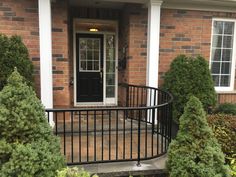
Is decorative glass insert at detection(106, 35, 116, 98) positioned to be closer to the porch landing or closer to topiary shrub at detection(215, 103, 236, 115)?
topiary shrub at detection(215, 103, 236, 115)

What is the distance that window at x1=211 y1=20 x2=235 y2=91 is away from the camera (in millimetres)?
5742

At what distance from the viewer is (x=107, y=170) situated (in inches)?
124

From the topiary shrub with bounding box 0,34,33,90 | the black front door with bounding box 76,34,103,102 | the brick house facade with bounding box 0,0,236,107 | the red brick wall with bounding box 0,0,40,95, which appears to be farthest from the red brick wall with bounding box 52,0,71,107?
the black front door with bounding box 76,34,103,102

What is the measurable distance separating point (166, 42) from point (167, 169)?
3125mm

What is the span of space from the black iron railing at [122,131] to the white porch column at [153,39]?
0.26 m

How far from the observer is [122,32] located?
19.5ft

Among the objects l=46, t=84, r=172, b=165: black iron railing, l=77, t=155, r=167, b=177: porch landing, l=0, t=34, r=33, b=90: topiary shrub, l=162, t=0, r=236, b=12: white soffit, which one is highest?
l=162, t=0, r=236, b=12: white soffit

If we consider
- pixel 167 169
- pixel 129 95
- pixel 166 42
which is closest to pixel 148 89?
pixel 129 95

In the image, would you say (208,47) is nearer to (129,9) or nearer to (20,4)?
(129,9)

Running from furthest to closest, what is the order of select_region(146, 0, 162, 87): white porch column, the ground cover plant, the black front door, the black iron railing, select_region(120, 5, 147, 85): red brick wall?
the black front door < select_region(120, 5, 147, 85): red brick wall < select_region(146, 0, 162, 87): white porch column < the ground cover plant < the black iron railing

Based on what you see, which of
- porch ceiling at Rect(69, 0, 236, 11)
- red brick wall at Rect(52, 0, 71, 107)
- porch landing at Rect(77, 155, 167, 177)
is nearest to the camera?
porch landing at Rect(77, 155, 167, 177)

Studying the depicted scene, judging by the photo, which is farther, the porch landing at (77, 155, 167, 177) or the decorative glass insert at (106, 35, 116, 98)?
the decorative glass insert at (106, 35, 116, 98)

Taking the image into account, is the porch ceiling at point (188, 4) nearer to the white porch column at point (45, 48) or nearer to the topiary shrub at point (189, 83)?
the topiary shrub at point (189, 83)

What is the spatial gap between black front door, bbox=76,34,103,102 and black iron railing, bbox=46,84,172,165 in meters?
0.69
